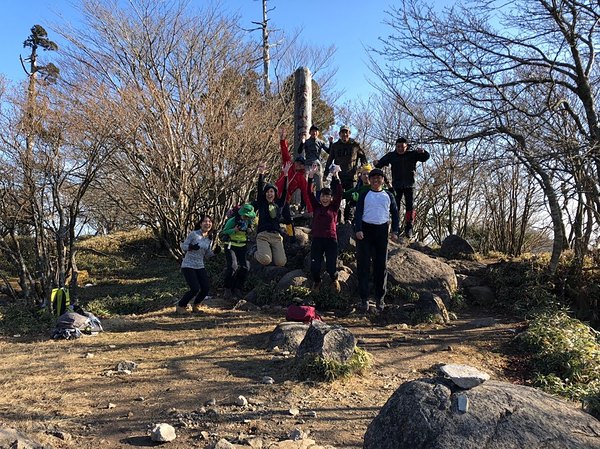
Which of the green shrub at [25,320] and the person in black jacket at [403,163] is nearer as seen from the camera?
the green shrub at [25,320]

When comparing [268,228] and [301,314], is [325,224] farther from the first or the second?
[301,314]

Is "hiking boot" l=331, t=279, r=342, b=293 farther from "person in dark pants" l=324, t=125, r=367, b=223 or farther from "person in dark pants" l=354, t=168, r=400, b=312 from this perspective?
"person in dark pants" l=324, t=125, r=367, b=223

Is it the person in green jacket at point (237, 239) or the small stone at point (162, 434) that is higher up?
the person in green jacket at point (237, 239)

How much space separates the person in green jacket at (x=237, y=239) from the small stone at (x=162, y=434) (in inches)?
171

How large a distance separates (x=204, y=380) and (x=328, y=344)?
1199 millimetres

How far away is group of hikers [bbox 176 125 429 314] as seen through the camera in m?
6.47

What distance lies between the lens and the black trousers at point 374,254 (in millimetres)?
6438

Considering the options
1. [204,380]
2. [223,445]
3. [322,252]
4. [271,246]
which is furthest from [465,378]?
[271,246]

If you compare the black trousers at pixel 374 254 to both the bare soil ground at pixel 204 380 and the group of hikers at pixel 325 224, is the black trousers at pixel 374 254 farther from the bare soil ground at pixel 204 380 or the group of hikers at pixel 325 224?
the bare soil ground at pixel 204 380

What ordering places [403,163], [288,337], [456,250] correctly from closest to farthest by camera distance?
[288,337] < [403,163] < [456,250]

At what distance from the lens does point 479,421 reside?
2.43 m

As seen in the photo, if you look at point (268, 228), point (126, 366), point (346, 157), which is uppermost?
point (346, 157)

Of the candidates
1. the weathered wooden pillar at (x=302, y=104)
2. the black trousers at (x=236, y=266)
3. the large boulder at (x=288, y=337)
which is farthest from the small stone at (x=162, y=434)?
the weathered wooden pillar at (x=302, y=104)

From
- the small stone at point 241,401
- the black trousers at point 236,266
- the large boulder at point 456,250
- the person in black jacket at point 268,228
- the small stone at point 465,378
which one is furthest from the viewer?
the large boulder at point 456,250
